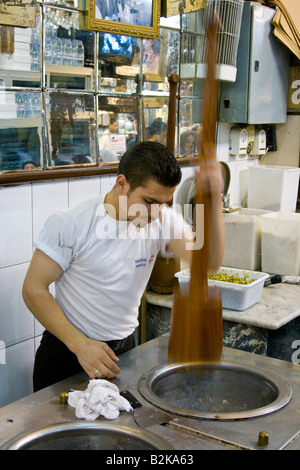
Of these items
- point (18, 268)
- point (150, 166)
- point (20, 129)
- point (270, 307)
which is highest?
point (20, 129)

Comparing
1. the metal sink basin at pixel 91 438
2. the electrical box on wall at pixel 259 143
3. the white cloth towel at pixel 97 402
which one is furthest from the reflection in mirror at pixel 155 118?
the metal sink basin at pixel 91 438

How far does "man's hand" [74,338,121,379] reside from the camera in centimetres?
168

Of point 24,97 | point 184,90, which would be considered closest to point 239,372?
point 24,97

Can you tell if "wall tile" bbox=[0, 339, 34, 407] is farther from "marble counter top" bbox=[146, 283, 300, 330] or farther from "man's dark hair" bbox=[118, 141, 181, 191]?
"man's dark hair" bbox=[118, 141, 181, 191]

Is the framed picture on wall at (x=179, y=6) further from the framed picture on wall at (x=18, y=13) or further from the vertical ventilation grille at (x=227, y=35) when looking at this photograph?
the framed picture on wall at (x=18, y=13)

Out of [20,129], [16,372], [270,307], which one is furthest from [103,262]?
[270,307]

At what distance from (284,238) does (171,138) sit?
926 mm

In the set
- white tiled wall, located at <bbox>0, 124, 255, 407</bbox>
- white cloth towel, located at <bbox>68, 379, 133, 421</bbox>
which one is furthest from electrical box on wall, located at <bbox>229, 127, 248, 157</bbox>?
white cloth towel, located at <bbox>68, 379, 133, 421</bbox>

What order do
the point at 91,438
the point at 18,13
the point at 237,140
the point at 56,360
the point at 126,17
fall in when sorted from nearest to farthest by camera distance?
the point at 91,438 < the point at 56,360 < the point at 18,13 < the point at 126,17 < the point at 237,140

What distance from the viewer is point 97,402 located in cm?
146

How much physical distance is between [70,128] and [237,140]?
63.8 inches

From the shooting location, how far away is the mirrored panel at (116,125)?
290 centimetres

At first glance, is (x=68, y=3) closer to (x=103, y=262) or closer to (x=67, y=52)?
(x=67, y=52)

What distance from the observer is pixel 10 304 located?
251 cm
